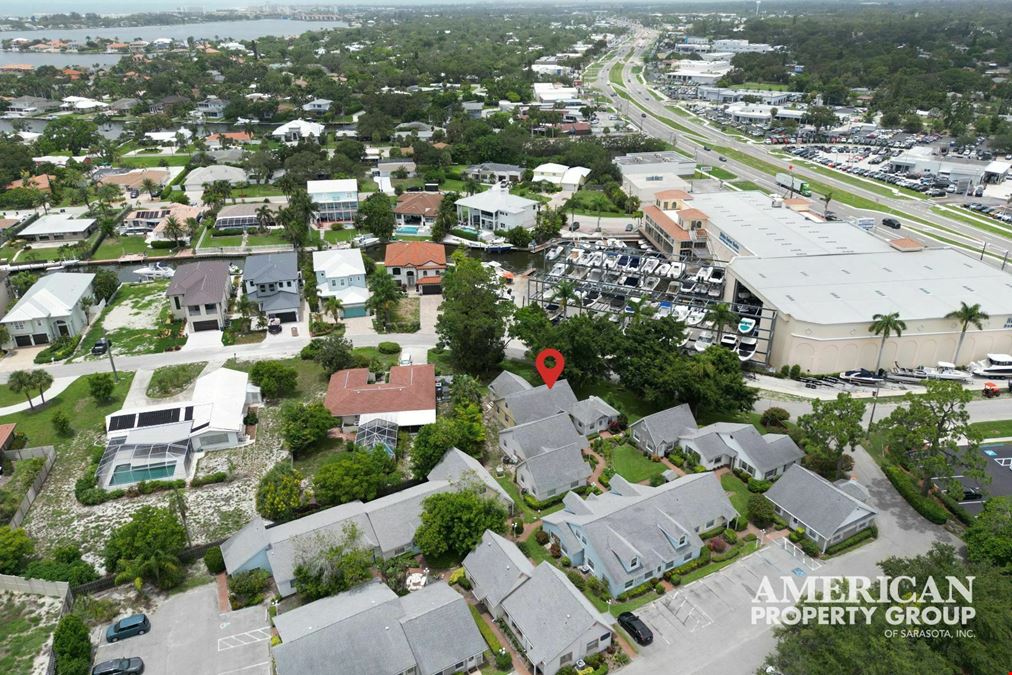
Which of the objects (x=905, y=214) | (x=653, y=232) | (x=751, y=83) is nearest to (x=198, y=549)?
(x=653, y=232)

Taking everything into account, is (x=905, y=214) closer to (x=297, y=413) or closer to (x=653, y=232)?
(x=653, y=232)

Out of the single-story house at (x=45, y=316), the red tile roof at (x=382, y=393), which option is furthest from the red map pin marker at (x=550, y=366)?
the single-story house at (x=45, y=316)

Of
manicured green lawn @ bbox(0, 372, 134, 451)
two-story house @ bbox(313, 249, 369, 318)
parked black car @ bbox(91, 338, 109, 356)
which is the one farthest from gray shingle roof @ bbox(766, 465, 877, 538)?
parked black car @ bbox(91, 338, 109, 356)

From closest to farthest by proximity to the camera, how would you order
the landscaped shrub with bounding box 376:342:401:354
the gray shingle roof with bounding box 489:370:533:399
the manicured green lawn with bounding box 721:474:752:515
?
1. the manicured green lawn with bounding box 721:474:752:515
2. the gray shingle roof with bounding box 489:370:533:399
3. the landscaped shrub with bounding box 376:342:401:354

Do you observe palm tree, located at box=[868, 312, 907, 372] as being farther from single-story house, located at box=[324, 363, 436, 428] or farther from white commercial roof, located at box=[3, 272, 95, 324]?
white commercial roof, located at box=[3, 272, 95, 324]

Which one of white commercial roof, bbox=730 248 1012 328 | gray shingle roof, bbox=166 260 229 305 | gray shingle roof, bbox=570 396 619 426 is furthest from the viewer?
gray shingle roof, bbox=166 260 229 305

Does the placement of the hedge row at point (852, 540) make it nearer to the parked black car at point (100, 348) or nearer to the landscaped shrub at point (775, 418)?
the landscaped shrub at point (775, 418)
